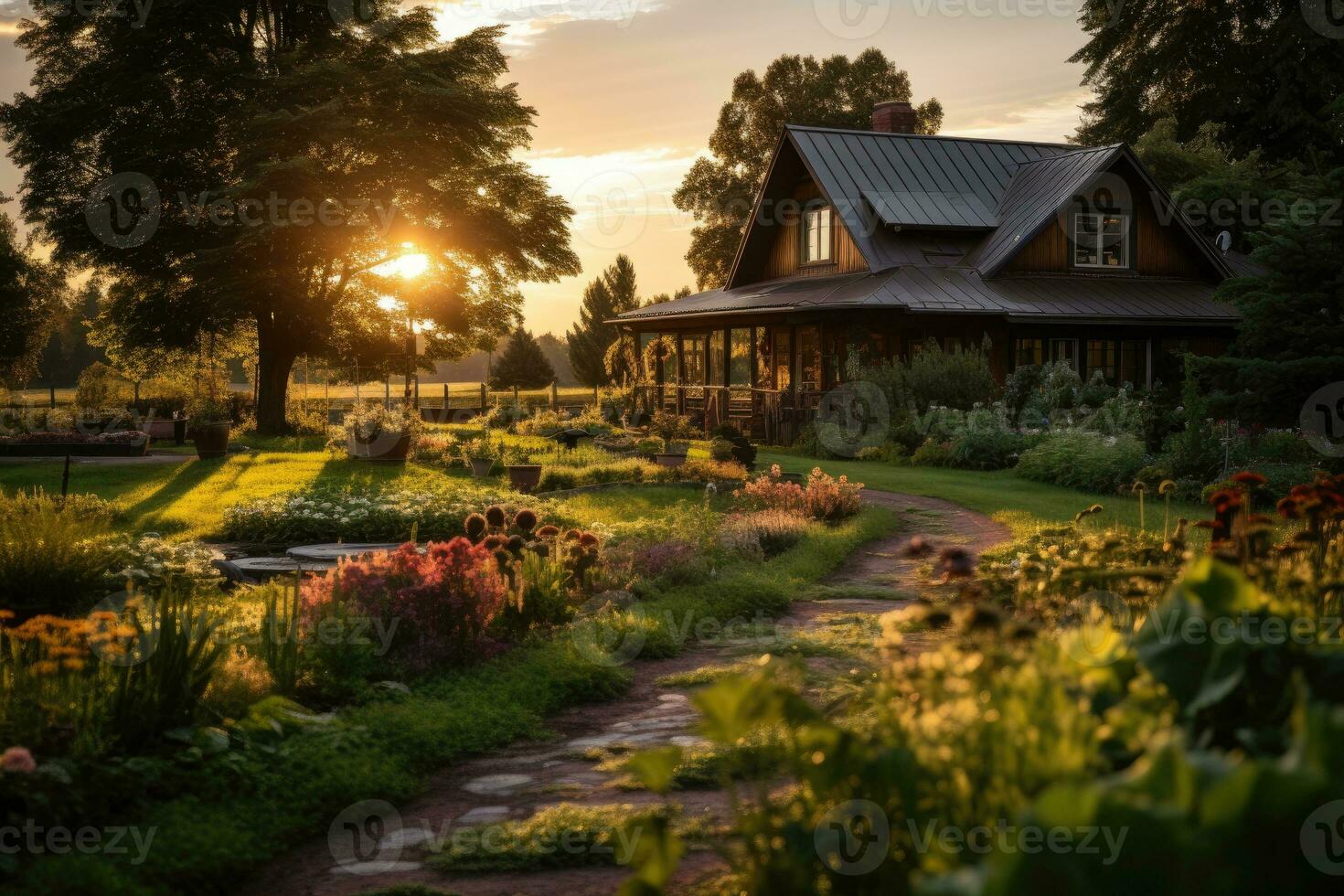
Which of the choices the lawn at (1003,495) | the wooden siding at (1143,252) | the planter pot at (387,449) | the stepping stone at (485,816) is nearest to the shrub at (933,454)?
the lawn at (1003,495)

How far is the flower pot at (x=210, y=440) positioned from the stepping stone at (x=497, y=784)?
1809 centimetres

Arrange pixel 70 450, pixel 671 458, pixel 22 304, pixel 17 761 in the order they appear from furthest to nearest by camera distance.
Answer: pixel 22 304, pixel 70 450, pixel 671 458, pixel 17 761

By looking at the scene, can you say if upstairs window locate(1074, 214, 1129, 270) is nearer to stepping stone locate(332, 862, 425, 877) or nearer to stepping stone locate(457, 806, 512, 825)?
stepping stone locate(457, 806, 512, 825)

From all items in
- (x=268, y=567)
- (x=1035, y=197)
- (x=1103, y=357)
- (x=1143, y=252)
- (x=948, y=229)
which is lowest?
(x=268, y=567)

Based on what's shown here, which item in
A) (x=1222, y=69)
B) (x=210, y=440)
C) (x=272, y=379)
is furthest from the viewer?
(x=1222, y=69)

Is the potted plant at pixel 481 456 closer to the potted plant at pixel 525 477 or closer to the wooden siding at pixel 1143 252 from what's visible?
the potted plant at pixel 525 477

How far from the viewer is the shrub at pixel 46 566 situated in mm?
7863

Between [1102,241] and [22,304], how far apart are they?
3554 centimetres

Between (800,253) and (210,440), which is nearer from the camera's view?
(210,440)

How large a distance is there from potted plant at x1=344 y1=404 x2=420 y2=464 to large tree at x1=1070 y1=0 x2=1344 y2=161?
25470 mm

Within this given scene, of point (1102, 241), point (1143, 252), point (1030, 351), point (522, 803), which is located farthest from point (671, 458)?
point (1143, 252)

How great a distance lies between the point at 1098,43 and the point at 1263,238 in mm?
28519

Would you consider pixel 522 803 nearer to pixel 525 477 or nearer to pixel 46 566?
pixel 46 566

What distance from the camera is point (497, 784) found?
207 inches
